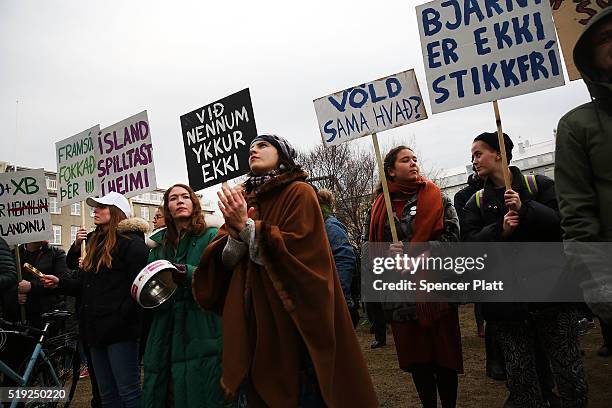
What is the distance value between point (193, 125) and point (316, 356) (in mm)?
3222

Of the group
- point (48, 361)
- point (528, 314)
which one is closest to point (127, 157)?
point (48, 361)

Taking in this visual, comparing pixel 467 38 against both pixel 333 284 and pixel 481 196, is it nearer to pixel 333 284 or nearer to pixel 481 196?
pixel 481 196

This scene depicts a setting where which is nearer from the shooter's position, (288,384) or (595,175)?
(595,175)

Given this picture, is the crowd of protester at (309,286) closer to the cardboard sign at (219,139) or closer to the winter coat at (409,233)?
the winter coat at (409,233)

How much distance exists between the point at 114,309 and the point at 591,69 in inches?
135

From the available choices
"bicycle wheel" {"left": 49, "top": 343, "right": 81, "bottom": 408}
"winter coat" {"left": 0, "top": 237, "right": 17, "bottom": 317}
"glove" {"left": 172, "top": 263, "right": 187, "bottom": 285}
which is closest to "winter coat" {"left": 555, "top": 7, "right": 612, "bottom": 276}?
"glove" {"left": 172, "top": 263, "right": 187, "bottom": 285}

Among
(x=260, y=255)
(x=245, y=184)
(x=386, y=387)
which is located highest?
(x=245, y=184)

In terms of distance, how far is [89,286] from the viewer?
13.0 ft

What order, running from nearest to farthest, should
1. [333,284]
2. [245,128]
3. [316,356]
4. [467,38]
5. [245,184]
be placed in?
A: [316,356]
[333,284]
[245,184]
[467,38]
[245,128]

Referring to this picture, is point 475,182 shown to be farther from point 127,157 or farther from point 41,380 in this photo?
point 41,380

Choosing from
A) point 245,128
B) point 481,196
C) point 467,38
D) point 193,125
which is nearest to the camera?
point 481,196

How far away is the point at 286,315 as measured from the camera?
2400 millimetres

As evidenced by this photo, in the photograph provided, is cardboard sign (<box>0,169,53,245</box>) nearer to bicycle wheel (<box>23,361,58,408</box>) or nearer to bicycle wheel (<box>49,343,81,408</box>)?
bicycle wheel (<box>49,343,81,408</box>)

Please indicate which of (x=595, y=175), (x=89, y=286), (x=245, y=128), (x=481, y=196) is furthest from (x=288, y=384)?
(x=245, y=128)
